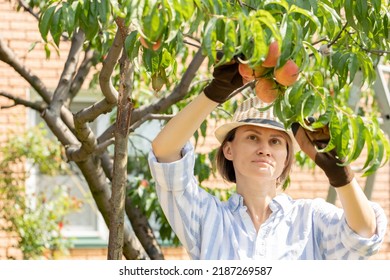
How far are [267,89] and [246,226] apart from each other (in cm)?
68

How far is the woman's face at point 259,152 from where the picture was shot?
316cm

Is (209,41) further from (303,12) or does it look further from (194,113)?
(194,113)

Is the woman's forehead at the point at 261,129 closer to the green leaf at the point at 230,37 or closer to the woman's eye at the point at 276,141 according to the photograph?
the woman's eye at the point at 276,141

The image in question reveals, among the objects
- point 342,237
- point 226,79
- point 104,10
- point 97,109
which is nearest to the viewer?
point 104,10

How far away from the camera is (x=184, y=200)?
10.3 feet

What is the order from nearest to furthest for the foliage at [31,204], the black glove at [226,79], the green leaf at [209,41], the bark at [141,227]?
1. the green leaf at [209,41]
2. the black glove at [226,79]
3. the bark at [141,227]
4. the foliage at [31,204]

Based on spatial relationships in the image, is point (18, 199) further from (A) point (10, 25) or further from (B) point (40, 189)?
(A) point (10, 25)

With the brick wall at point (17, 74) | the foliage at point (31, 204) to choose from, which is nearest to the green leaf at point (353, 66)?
the foliage at point (31, 204)

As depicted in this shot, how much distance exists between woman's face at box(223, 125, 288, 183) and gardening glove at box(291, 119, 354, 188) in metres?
0.33

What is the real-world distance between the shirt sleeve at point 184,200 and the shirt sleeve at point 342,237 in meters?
0.35

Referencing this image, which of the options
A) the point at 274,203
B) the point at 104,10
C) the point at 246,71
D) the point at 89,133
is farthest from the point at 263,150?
the point at 89,133

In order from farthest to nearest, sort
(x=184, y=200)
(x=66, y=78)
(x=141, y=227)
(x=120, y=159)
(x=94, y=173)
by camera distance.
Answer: (x=141, y=227) < (x=66, y=78) < (x=94, y=173) < (x=120, y=159) < (x=184, y=200)

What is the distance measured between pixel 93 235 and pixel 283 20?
577cm

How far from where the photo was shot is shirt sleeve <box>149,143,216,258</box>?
3086 millimetres
